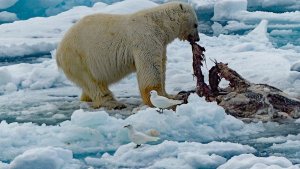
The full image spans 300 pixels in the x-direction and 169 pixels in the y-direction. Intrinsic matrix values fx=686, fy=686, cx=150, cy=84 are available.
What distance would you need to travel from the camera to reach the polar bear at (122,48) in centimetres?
718

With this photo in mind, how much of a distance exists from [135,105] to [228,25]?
1023 centimetres

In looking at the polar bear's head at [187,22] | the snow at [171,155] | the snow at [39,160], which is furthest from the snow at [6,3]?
the snow at [39,160]

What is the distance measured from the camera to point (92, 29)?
759 centimetres

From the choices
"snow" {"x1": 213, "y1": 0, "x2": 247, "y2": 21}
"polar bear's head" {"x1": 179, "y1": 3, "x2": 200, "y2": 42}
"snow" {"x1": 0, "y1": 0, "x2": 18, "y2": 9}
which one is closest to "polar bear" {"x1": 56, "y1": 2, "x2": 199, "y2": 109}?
"polar bear's head" {"x1": 179, "y1": 3, "x2": 200, "y2": 42}

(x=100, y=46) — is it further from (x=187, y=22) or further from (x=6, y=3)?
(x=6, y=3)

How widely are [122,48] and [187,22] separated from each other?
30.4 inches

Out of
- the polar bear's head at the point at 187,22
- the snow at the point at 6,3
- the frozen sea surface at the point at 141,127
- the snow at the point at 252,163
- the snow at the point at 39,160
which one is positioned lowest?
the snow at the point at 6,3

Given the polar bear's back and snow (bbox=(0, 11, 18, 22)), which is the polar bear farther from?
snow (bbox=(0, 11, 18, 22))

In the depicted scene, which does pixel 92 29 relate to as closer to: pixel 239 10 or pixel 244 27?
pixel 244 27

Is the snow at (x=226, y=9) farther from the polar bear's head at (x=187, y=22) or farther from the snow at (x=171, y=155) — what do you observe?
the snow at (x=171, y=155)

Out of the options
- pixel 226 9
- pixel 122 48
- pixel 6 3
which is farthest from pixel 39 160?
pixel 226 9

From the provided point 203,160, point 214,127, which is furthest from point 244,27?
point 203,160

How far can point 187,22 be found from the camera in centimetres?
749

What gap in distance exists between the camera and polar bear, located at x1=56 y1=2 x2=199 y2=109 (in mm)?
7180
